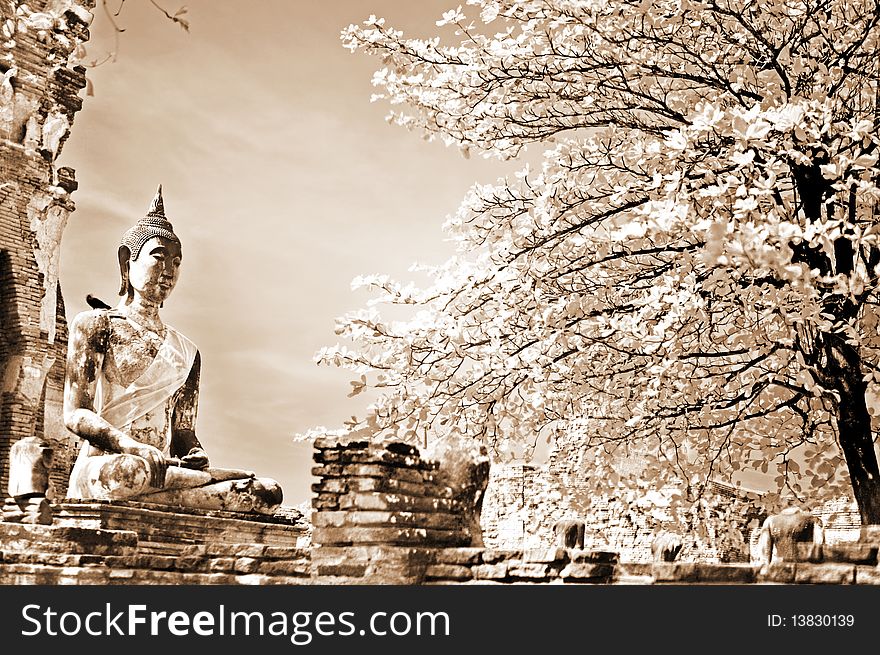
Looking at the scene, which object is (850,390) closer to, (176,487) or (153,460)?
(176,487)

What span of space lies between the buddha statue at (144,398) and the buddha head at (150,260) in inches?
0.4

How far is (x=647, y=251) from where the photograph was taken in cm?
834

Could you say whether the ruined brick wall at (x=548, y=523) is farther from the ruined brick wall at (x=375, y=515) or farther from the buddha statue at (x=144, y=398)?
the ruined brick wall at (x=375, y=515)

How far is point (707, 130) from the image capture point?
735cm

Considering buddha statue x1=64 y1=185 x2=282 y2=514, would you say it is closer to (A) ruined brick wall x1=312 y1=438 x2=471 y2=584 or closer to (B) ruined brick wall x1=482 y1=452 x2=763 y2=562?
(A) ruined brick wall x1=312 y1=438 x2=471 y2=584

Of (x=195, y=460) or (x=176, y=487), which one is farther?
(x=195, y=460)

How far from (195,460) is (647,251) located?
545cm

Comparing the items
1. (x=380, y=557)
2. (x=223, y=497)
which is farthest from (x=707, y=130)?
(x=223, y=497)

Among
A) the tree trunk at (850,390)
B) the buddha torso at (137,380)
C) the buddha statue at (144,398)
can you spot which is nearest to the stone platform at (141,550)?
the buddha statue at (144,398)

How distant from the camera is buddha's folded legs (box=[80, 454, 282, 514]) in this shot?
32.2 ft

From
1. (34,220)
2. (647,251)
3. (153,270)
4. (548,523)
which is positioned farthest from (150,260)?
(548,523)

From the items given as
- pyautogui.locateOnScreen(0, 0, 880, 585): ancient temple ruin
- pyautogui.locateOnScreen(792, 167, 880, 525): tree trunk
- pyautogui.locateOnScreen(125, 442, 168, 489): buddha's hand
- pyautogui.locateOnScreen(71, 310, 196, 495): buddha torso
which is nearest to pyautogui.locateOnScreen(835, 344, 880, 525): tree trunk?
pyautogui.locateOnScreen(792, 167, 880, 525): tree trunk

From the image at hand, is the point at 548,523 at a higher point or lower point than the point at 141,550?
higher

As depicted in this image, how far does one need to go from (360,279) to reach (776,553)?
443 centimetres
